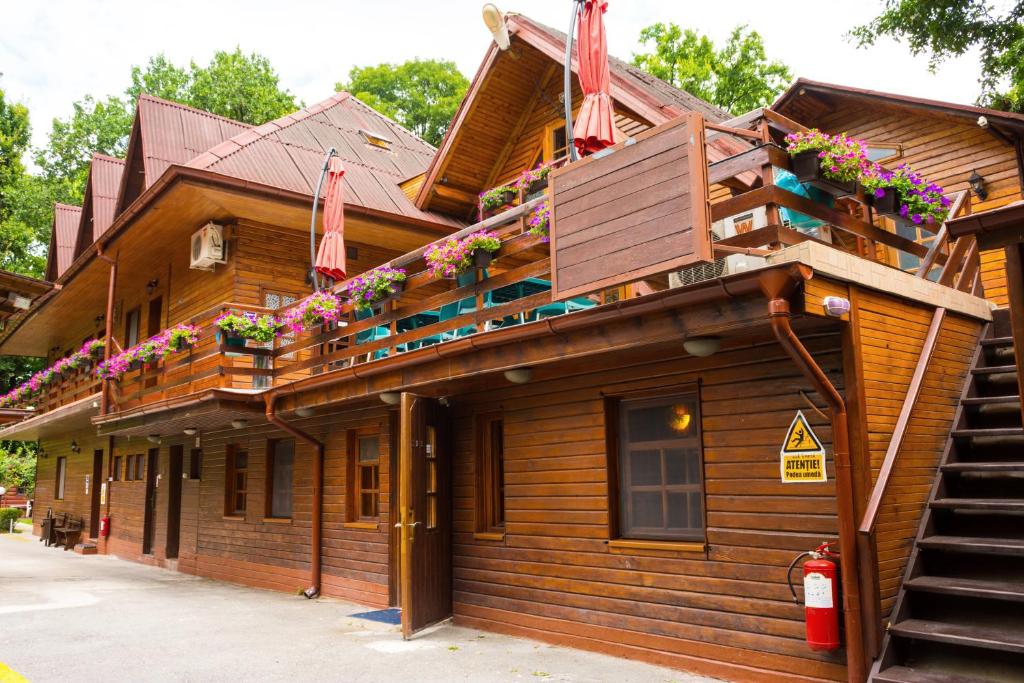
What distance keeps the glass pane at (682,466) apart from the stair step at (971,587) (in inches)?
80.0

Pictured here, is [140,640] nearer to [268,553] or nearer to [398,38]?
[268,553]

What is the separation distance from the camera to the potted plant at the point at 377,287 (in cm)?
985

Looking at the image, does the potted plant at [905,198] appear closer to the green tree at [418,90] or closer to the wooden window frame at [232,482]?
the wooden window frame at [232,482]

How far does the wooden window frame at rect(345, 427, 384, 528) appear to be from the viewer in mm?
11602

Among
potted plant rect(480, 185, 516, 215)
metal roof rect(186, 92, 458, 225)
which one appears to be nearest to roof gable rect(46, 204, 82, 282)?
metal roof rect(186, 92, 458, 225)

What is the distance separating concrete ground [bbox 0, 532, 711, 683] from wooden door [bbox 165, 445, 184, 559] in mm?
3953

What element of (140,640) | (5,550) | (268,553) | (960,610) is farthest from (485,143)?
(5,550)

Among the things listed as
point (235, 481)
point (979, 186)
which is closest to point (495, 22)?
point (979, 186)

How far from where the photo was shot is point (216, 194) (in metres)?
13.3

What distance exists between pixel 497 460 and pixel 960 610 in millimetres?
5158

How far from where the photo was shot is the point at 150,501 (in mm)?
18406

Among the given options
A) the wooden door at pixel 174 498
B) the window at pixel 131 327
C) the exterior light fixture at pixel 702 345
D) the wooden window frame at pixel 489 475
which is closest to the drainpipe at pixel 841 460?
the exterior light fixture at pixel 702 345

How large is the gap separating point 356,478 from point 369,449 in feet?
1.57

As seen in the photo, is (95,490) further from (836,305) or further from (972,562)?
(972,562)
